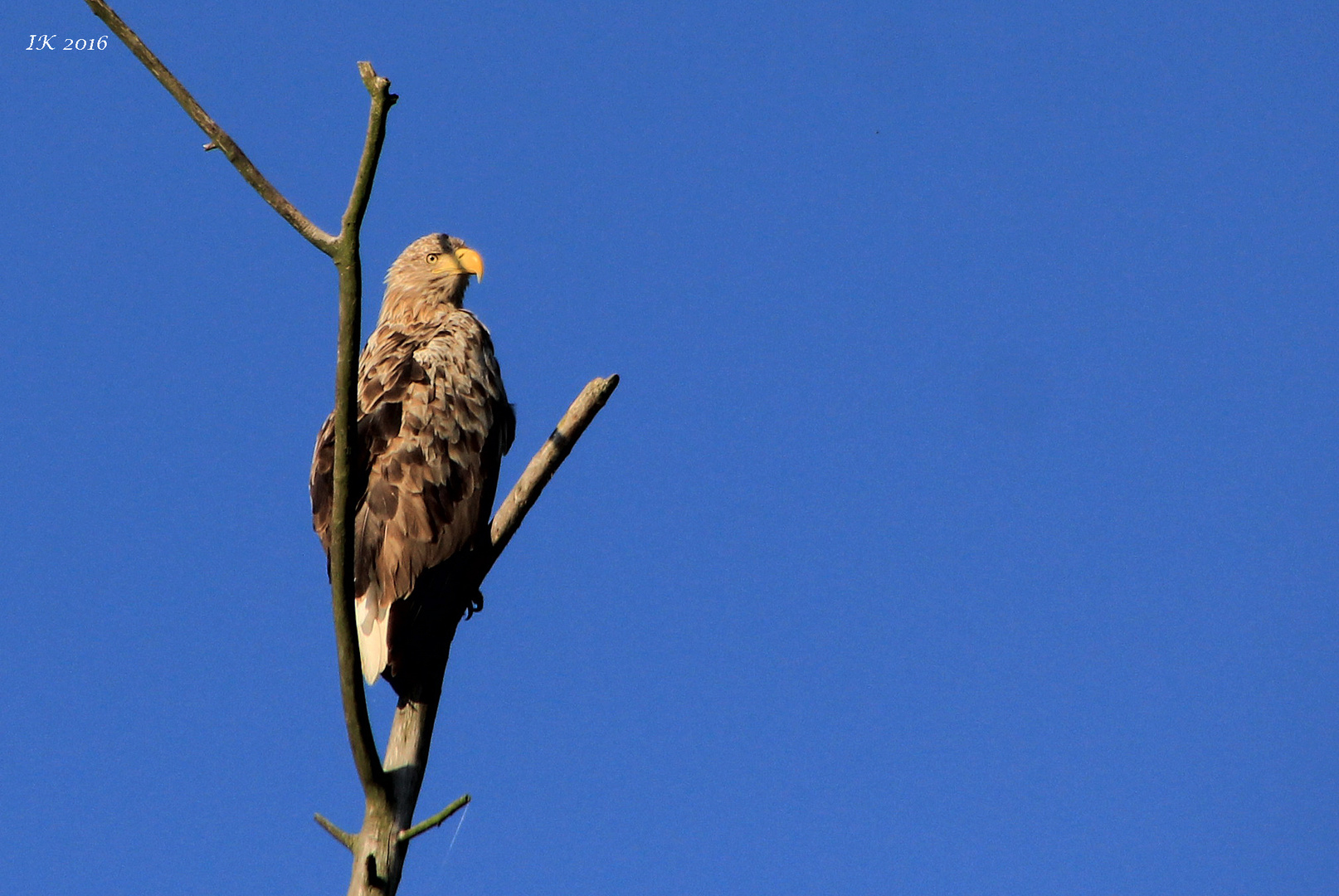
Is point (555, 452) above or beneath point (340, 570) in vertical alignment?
above

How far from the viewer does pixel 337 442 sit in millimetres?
4227

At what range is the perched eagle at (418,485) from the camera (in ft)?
19.5

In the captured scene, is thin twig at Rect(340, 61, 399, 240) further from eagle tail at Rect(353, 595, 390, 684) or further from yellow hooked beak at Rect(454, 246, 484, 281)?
yellow hooked beak at Rect(454, 246, 484, 281)

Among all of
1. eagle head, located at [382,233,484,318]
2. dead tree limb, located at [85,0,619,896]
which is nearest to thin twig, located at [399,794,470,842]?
dead tree limb, located at [85,0,619,896]

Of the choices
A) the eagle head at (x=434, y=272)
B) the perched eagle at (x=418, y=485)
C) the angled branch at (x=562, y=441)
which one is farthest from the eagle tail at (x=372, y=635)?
the eagle head at (x=434, y=272)

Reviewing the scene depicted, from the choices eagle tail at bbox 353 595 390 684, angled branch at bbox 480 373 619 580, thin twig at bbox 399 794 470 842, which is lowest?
thin twig at bbox 399 794 470 842

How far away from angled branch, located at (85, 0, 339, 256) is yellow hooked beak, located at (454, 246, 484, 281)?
4.05 m

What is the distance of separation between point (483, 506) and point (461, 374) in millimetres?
819

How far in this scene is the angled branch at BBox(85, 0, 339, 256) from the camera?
3924 mm

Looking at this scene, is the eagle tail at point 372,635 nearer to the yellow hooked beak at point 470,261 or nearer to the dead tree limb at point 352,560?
the dead tree limb at point 352,560

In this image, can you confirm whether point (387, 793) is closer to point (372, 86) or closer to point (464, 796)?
point (464, 796)

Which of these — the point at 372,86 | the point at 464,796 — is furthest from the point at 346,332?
the point at 464,796

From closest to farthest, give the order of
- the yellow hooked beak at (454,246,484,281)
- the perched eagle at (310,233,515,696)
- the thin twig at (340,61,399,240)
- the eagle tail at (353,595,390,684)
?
the thin twig at (340,61,399,240), the eagle tail at (353,595,390,684), the perched eagle at (310,233,515,696), the yellow hooked beak at (454,246,484,281)

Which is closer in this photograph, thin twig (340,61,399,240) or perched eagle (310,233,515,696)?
thin twig (340,61,399,240)
